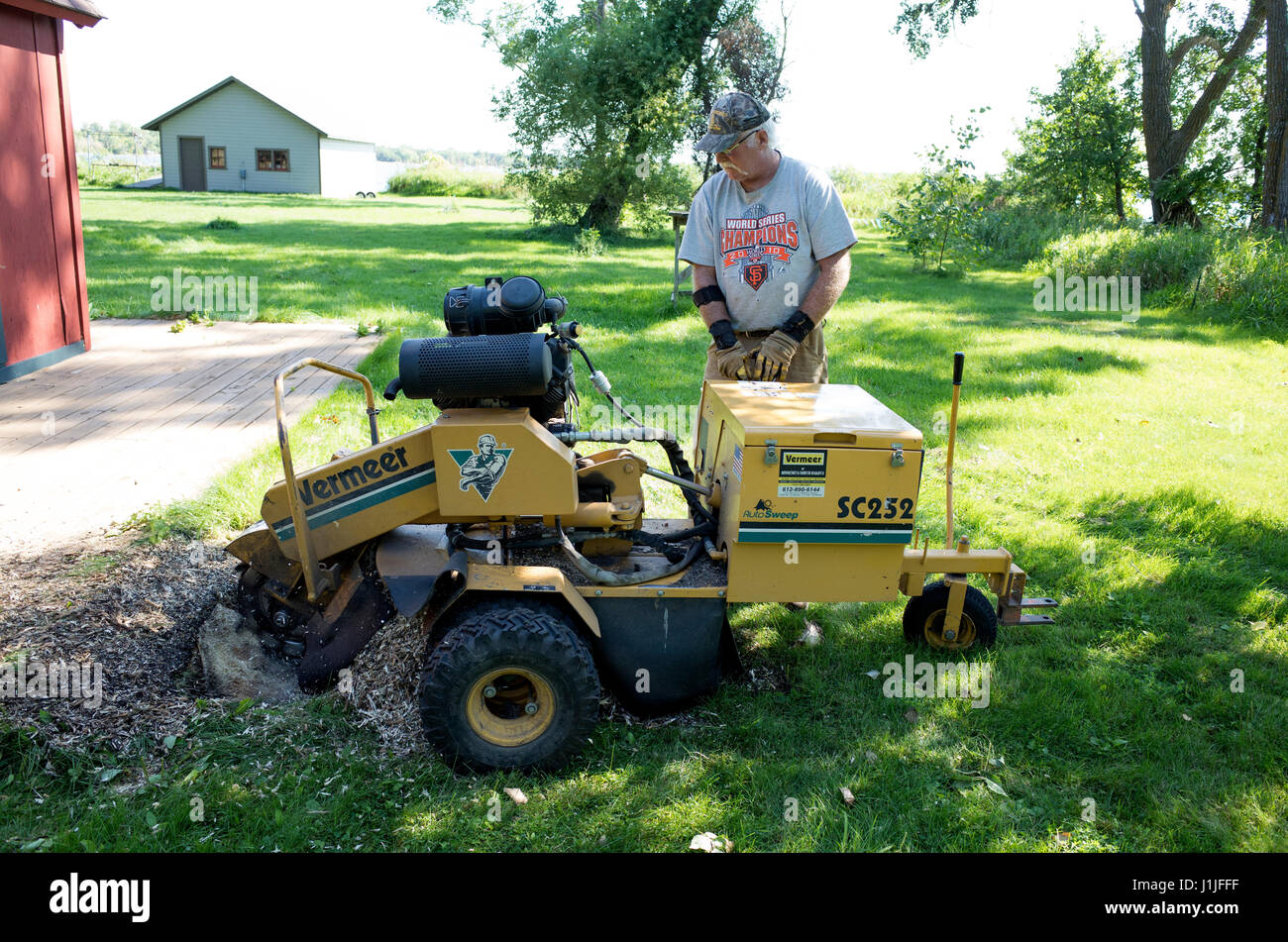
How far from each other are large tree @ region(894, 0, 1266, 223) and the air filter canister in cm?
1995

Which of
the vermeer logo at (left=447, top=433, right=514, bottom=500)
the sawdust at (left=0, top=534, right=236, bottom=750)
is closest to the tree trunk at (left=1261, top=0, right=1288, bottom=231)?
the vermeer logo at (left=447, top=433, right=514, bottom=500)

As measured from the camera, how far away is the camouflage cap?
4.13 m

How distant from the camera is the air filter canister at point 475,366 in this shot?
328cm

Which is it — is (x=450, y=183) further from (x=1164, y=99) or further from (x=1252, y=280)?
(x=1252, y=280)

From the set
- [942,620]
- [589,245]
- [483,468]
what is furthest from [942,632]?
[589,245]

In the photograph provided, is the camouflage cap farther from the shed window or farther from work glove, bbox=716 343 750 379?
the shed window

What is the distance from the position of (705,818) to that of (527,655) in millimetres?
784

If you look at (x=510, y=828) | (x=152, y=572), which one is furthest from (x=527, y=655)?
(x=152, y=572)

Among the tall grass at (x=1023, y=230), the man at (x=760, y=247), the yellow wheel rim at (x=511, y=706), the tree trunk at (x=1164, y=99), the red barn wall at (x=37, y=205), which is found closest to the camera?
the yellow wheel rim at (x=511, y=706)

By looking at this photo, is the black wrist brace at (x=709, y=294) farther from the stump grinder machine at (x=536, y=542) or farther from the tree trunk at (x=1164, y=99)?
the tree trunk at (x=1164, y=99)

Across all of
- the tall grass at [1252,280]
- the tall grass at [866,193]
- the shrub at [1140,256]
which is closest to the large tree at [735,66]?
the tall grass at [866,193]

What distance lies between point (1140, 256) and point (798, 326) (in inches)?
505

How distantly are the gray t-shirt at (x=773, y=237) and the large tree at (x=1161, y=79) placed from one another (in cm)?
1830
